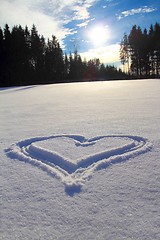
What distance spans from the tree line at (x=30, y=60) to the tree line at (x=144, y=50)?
13.6ft

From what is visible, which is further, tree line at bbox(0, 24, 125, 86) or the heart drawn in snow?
tree line at bbox(0, 24, 125, 86)

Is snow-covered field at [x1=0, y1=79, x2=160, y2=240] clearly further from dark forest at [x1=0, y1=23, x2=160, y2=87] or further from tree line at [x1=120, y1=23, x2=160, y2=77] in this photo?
tree line at [x1=120, y1=23, x2=160, y2=77]

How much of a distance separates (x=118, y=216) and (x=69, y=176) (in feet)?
1.24

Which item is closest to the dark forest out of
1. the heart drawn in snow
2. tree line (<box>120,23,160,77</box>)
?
tree line (<box>120,23,160,77</box>)

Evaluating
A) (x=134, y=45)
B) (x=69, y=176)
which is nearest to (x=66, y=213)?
(x=69, y=176)

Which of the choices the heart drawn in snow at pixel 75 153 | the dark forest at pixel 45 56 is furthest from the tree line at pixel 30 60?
the heart drawn in snow at pixel 75 153

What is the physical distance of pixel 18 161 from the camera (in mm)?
1371

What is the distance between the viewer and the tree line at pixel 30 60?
1038 inches

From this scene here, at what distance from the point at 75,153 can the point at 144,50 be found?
34.1m

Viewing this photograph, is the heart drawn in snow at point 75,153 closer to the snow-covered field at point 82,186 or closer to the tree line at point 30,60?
the snow-covered field at point 82,186

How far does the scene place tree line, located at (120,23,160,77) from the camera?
1222 inches

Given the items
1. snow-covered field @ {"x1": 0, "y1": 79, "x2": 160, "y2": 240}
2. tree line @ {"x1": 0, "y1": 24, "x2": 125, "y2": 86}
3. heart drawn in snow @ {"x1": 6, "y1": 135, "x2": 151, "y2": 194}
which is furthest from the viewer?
tree line @ {"x1": 0, "y1": 24, "x2": 125, "y2": 86}

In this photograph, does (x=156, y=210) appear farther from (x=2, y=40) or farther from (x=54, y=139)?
(x=2, y=40)

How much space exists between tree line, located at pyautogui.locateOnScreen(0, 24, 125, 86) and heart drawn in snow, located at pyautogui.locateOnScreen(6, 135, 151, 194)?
24.4m
